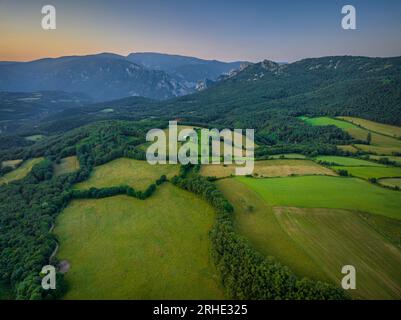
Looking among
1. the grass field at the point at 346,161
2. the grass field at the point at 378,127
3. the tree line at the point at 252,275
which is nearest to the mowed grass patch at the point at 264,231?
the tree line at the point at 252,275

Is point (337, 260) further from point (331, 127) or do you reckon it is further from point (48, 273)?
point (331, 127)

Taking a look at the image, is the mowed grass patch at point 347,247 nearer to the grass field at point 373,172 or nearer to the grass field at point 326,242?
the grass field at point 326,242

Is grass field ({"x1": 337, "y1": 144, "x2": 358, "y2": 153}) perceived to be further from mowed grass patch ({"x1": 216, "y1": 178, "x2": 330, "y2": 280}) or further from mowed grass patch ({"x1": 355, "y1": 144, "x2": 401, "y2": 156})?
mowed grass patch ({"x1": 216, "y1": 178, "x2": 330, "y2": 280})

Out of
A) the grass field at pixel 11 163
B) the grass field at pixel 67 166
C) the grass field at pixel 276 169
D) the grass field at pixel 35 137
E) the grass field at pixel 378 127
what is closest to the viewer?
the grass field at pixel 276 169

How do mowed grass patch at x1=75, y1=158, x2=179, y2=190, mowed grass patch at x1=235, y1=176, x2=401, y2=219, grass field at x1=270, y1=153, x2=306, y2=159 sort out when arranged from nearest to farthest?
mowed grass patch at x1=235, y1=176, x2=401, y2=219
mowed grass patch at x1=75, y1=158, x2=179, y2=190
grass field at x1=270, y1=153, x2=306, y2=159

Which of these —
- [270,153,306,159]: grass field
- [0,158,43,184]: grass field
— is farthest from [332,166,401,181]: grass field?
[0,158,43,184]: grass field

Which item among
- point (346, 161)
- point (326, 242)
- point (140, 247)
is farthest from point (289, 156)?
point (140, 247)
